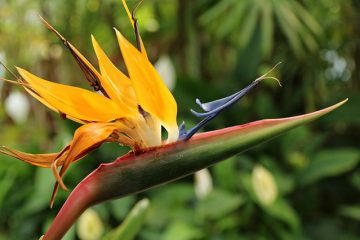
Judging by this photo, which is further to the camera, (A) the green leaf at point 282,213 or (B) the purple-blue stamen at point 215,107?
(A) the green leaf at point 282,213

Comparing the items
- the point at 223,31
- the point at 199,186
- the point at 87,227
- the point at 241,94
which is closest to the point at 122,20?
the point at 223,31

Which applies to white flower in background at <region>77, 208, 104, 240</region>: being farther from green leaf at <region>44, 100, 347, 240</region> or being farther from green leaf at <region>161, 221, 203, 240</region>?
green leaf at <region>44, 100, 347, 240</region>

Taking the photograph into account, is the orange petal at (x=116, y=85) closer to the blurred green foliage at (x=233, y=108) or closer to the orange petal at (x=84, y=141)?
the orange petal at (x=84, y=141)

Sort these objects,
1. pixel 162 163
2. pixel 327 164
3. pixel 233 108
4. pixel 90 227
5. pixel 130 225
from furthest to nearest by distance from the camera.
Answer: pixel 233 108 < pixel 327 164 < pixel 90 227 < pixel 130 225 < pixel 162 163

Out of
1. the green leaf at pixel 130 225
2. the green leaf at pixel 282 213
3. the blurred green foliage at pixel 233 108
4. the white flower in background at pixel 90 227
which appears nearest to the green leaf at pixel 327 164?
the blurred green foliage at pixel 233 108

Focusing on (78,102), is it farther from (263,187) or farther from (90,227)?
(263,187)

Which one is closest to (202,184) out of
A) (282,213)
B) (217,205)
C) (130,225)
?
(217,205)
